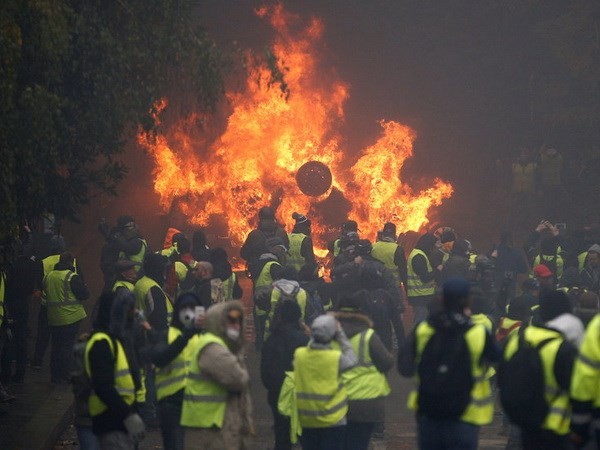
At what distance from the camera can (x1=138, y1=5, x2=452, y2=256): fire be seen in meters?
31.1

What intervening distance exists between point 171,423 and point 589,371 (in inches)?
157

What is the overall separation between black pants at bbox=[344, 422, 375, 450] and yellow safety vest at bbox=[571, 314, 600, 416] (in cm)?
275

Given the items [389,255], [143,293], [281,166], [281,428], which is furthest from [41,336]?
[281,166]

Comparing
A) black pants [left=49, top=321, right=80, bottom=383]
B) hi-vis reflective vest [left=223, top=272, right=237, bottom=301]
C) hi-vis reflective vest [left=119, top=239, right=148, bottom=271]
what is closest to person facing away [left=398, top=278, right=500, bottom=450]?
hi-vis reflective vest [left=223, top=272, right=237, bottom=301]

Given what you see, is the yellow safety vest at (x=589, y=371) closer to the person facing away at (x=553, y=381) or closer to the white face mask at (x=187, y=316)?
the person facing away at (x=553, y=381)

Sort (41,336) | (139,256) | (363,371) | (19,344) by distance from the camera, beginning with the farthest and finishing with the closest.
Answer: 1. (139,256)
2. (41,336)
3. (19,344)
4. (363,371)

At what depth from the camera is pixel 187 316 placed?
9812 millimetres

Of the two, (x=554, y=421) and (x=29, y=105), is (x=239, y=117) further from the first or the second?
(x=554, y=421)

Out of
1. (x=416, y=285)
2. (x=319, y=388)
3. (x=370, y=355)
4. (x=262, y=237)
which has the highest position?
(x=262, y=237)

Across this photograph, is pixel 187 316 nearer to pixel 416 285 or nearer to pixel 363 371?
pixel 363 371

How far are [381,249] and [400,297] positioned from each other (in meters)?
1.84

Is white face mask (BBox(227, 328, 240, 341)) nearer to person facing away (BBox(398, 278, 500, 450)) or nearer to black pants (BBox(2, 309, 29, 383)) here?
person facing away (BBox(398, 278, 500, 450))

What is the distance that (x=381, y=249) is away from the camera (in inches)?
723

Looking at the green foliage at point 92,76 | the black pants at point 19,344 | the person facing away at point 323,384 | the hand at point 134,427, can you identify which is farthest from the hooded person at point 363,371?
the black pants at point 19,344
